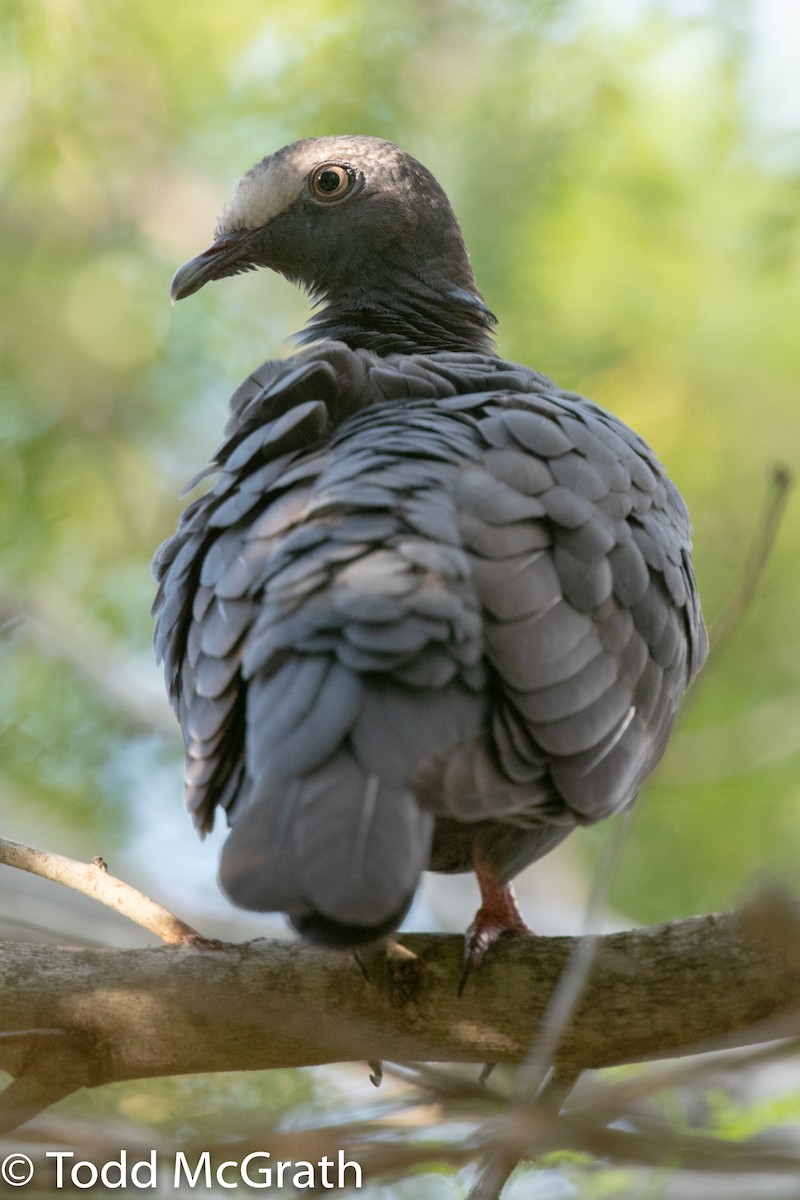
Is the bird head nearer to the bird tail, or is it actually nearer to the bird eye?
the bird eye

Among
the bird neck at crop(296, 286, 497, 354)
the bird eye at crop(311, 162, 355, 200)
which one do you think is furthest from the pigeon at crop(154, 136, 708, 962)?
the bird eye at crop(311, 162, 355, 200)

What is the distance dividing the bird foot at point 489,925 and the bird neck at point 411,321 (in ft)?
6.62

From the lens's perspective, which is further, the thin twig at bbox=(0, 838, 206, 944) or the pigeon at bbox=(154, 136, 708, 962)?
the thin twig at bbox=(0, 838, 206, 944)

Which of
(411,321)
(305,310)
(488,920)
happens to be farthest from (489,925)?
(305,310)

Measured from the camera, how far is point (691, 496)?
8.47m

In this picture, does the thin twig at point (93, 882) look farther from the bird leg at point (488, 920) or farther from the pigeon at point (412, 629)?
the bird leg at point (488, 920)

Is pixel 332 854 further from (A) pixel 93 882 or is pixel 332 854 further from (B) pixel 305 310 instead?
(B) pixel 305 310

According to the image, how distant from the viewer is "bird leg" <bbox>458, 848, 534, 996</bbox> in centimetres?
334

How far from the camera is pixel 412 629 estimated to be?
2971 millimetres

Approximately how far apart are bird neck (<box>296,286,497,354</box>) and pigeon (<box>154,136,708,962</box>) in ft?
1.62

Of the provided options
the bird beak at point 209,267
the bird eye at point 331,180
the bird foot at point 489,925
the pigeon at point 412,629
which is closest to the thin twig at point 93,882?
the pigeon at point 412,629

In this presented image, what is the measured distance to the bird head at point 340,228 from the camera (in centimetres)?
530

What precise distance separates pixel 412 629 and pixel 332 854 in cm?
57

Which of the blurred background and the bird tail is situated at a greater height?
the blurred background
